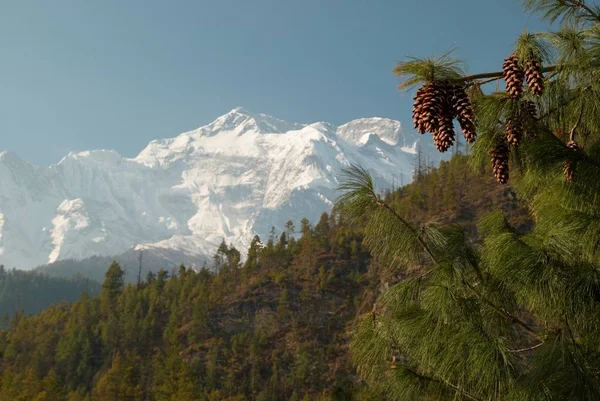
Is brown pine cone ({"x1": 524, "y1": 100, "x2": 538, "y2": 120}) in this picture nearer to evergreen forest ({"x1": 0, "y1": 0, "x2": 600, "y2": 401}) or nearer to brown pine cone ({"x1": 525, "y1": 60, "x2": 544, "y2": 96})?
evergreen forest ({"x1": 0, "y1": 0, "x2": 600, "y2": 401})

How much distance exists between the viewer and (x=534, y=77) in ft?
9.20

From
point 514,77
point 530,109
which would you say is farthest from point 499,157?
point 514,77

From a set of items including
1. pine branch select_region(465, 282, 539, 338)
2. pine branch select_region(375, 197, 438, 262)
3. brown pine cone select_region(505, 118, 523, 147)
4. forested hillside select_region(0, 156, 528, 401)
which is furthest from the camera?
forested hillside select_region(0, 156, 528, 401)

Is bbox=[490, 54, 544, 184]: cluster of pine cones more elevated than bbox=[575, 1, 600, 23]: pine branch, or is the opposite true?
bbox=[575, 1, 600, 23]: pine branch

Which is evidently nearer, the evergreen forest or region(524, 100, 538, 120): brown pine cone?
the evergreen forest

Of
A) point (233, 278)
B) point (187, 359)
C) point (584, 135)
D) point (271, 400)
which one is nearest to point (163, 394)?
point (271, 400)

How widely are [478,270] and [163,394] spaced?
47424 millimetres

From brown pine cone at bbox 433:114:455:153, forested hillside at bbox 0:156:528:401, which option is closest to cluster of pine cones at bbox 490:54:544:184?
brown pine cone at bbox 433:114:455:153

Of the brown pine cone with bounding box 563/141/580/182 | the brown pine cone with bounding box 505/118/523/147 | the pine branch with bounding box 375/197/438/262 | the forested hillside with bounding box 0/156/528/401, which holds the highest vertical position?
the brown pine cone with bounding box 505/118/523/147

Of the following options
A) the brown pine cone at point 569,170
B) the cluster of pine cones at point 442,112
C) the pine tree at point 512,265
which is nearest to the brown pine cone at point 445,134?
the cluster of pine cones at point 442,112

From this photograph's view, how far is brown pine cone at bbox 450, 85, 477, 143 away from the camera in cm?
288

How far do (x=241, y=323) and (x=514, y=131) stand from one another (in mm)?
77308

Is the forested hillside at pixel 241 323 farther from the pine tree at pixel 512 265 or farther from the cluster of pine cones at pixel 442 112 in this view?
the cluster of pine cones at pixel 442 112

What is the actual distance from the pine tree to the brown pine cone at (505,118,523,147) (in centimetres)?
2
